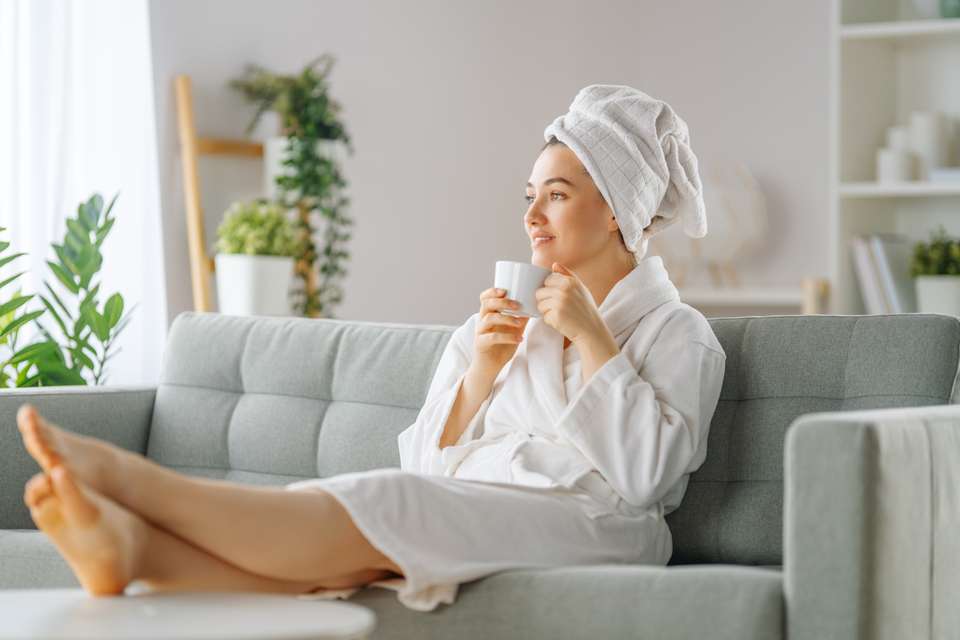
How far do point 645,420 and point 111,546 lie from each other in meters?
0.79

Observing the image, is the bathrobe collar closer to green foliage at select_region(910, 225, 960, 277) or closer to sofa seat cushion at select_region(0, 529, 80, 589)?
sofa seat cushion at select_region(0, 529, 80, 589)

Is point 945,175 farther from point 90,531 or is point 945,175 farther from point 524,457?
point 90,531

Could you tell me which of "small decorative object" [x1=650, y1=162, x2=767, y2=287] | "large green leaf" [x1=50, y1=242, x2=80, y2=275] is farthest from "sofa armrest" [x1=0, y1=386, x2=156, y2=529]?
"small decorative object" [x1=650, y1=162, x2=767, y2=287]

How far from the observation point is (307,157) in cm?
392

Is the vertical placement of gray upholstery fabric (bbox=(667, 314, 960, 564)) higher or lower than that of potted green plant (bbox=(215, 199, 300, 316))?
lower

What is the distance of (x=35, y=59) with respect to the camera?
353 centimetres

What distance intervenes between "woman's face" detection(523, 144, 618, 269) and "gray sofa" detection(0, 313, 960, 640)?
265 millimetres

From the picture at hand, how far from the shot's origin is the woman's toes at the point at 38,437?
1459 millimetres

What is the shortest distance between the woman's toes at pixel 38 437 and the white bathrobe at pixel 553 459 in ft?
1.23

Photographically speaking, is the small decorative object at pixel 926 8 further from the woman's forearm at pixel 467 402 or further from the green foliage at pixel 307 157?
the woman's forearm at pixel 467 402

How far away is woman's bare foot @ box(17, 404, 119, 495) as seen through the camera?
146cm

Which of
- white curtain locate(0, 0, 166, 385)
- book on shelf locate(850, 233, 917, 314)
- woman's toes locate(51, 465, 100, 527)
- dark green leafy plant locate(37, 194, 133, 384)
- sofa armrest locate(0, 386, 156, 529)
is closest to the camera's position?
woman's toes locate(51, 465, 100, 527)

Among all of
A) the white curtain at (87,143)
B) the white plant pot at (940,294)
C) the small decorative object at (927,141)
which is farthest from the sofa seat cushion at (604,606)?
the small decorative object at (927,141)

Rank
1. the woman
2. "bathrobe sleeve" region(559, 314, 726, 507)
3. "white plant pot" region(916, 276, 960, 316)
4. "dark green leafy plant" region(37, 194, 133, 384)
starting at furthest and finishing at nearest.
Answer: "white plant pot" region(916, 276, 960, 316) → "dark green leafy plant" region(37, 194, 133, 384) → "bathrobe sleeve" region(559, 314, 726, 507) → the woman
